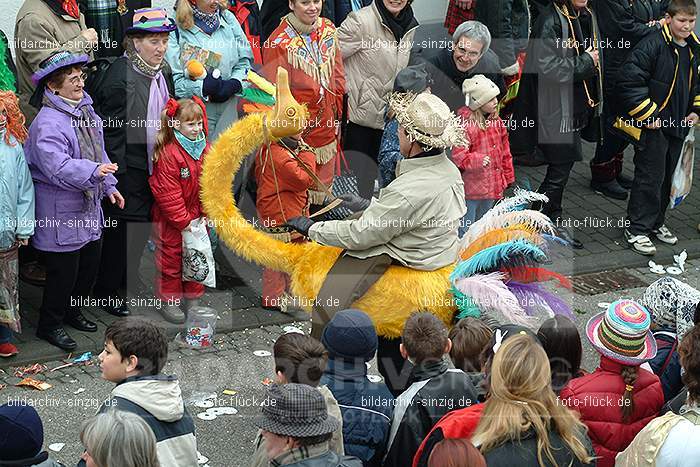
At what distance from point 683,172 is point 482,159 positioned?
96.1 inches

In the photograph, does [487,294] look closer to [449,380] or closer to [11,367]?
[449,380]

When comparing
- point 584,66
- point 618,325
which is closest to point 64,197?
point 618,325

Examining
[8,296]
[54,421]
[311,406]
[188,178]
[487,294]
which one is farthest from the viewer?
[188,178]

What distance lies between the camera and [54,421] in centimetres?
661

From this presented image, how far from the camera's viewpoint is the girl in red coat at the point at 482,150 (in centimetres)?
852

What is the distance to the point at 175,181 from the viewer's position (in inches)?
297

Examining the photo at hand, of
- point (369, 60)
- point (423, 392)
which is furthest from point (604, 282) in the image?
point (423, 392)

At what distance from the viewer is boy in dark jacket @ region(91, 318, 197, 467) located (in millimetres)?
4746

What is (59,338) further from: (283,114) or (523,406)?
(523,406)

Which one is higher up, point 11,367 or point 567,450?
point 567,450

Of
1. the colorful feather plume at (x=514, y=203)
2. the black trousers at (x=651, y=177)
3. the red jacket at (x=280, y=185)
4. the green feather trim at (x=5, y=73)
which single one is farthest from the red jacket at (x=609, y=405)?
the black trousers at (x=651, y=177)

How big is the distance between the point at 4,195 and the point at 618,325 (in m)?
3.72

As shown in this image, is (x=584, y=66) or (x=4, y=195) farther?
(x=584, y=66)

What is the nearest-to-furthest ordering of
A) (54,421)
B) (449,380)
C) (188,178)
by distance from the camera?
1. (449,380)
2. (54,421)
3. (188,178)
